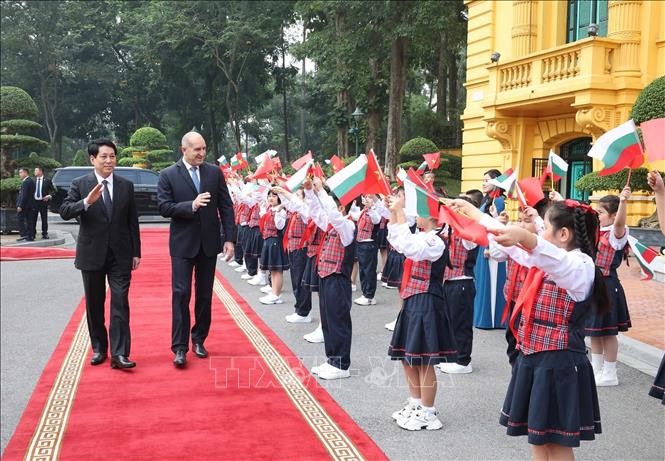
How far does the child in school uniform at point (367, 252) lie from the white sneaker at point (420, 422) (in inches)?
180

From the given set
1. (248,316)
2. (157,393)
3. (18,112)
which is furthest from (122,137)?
(157,393)

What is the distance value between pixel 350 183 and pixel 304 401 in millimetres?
1605

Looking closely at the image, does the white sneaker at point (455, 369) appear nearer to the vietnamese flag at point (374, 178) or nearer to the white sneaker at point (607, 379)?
the white sneaker at point (607, 379)

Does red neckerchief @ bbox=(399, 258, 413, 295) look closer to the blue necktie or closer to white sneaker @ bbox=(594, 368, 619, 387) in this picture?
white sneaker @ bbox=(594, 368, 619, 387)

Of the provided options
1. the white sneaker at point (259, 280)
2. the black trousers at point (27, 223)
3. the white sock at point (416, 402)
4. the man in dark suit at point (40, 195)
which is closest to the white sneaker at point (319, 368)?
the white sock at point (416, 402)

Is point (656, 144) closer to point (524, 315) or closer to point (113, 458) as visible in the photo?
point (524, 315)

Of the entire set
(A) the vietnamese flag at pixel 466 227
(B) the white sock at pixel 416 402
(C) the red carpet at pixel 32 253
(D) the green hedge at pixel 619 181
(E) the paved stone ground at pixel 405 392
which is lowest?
(E) the paved stone ground at pixel 405 392

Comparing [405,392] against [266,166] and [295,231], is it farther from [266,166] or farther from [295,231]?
[266,166]

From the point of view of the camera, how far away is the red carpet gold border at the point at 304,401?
3.84m

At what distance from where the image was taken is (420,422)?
4180mm

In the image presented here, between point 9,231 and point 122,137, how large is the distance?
2643 centimetres

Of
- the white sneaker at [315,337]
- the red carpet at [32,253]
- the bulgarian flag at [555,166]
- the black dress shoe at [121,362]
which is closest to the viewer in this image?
the black dress shoe at [121,362]

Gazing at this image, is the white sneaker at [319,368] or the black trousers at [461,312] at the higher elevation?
the black trousers at [461,312]

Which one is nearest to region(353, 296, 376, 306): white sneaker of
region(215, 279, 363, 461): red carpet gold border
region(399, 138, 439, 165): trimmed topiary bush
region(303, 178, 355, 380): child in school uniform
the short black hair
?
region(215, 279, 363, 461): red carpet gold border
